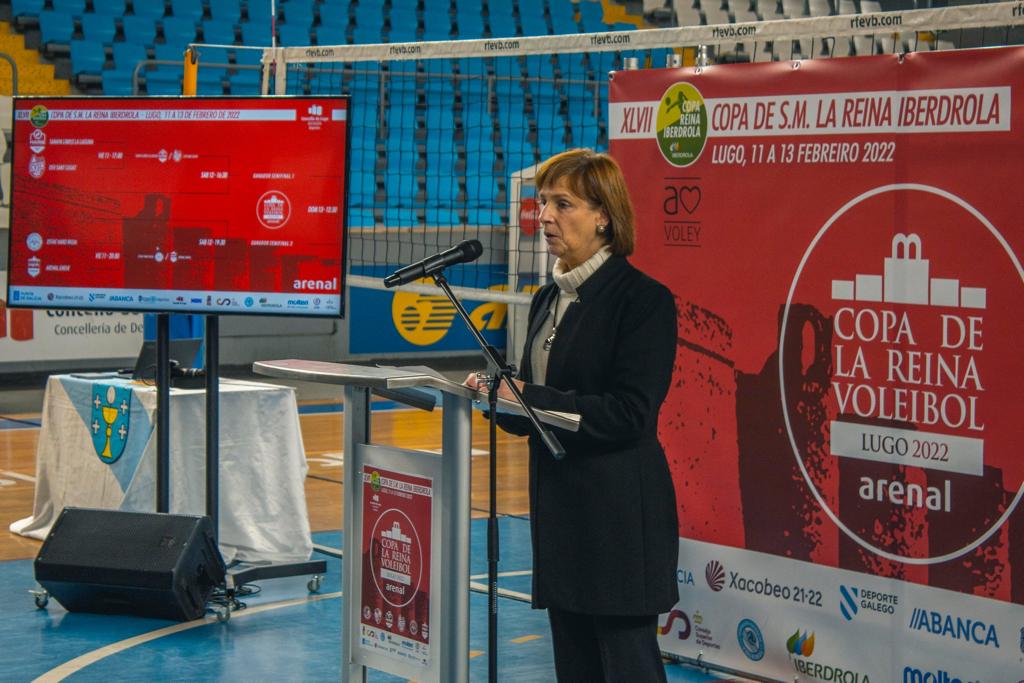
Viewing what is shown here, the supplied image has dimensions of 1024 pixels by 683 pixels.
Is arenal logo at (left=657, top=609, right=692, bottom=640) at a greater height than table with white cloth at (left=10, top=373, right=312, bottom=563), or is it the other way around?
table with white cloth at (left=10, top=373, right=312, bottom=563)

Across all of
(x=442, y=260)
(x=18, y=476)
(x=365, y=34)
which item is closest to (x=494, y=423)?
(x=442, y=260)

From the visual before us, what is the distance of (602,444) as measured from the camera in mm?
3172

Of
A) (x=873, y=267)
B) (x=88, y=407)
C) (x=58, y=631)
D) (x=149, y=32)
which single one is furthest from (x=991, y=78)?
(x=149, y=32)

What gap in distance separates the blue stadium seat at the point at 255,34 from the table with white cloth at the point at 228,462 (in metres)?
9.17

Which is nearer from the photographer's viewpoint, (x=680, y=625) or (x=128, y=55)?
(x=680, y=625)

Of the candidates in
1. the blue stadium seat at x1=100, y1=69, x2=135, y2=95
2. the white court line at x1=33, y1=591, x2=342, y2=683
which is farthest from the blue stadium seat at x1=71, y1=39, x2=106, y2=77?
the white court line at x1=33, y1=591, x2=342, y2=683

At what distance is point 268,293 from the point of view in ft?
18.3

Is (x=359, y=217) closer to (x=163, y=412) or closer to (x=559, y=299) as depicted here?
(x=163, y=412)

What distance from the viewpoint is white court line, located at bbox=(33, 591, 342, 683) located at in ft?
16.1

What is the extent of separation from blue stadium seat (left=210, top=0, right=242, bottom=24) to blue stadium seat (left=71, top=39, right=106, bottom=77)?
148cm

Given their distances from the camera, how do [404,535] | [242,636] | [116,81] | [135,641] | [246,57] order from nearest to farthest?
1. [404,535]
2. [135,641]
3. [242,636]
4. [116,81]
5. [246,57]

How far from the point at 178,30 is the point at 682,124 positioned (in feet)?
36.5

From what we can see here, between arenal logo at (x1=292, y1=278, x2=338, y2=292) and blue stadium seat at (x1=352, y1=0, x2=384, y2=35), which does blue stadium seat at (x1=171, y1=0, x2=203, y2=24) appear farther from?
arenal logo at (x1=292, y1=278, x2=338, y2=292)

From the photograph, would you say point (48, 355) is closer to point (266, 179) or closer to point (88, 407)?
point (88, 407)
